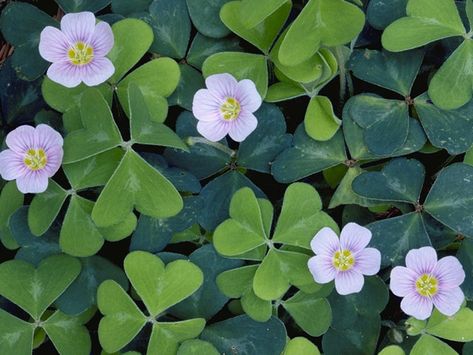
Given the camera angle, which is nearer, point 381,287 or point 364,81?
point 381,287

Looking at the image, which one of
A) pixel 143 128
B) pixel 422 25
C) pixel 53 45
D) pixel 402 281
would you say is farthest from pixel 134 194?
pixel 422 25

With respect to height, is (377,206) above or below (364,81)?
below

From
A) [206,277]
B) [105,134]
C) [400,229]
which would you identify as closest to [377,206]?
[400,229]

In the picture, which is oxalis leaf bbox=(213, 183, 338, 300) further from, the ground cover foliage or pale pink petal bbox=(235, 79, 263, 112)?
pale pink petal bbox=(235, 79, 263, 112)

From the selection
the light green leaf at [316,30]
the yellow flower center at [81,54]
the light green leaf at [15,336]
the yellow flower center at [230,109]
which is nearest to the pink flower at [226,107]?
the yellow flower center at [230,109]

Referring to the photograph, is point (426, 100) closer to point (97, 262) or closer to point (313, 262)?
point (313, 262)

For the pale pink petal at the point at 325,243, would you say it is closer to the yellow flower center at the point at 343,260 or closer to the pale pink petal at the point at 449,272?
the yellow flower center at the point at 343,260
